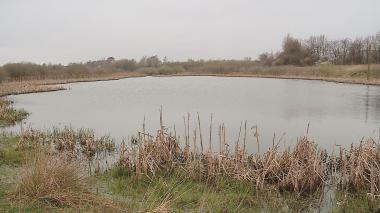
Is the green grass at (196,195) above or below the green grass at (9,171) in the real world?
below

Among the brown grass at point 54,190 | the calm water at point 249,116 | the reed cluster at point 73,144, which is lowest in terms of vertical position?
the calm water at point 249,116

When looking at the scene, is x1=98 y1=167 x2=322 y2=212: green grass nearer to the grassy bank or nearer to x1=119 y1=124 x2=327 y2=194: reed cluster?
the grassy bank

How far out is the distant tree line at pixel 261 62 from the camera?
153ft

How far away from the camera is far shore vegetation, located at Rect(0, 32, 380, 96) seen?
3916 cm

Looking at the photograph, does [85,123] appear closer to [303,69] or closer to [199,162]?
[199,162]

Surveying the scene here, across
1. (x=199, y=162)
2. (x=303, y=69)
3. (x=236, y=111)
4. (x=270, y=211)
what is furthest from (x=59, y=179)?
(x=303, y=69)

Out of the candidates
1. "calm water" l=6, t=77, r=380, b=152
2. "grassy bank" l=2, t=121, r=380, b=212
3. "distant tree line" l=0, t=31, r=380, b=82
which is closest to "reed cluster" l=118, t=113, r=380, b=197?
"grassy bank" l=2, t=121, r=380, b=212

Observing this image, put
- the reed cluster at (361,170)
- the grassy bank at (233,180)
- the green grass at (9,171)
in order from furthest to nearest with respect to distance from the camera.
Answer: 1. the reed cluster at (361,170)
2. the grassy bank at (233,180)
3. the green grass at (9,171)

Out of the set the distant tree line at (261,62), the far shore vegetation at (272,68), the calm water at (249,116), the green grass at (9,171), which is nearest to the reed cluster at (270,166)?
the green grass at (9,171)

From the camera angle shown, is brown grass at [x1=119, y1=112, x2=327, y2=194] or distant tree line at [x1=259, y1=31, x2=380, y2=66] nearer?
brown grass at [x1=119, y1=112, x2=327, y2=194]

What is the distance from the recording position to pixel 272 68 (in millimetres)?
52469

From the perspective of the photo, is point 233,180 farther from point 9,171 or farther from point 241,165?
point 9,171

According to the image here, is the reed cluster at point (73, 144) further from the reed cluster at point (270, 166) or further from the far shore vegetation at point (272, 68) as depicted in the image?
the far shore vegetation at point (272, 68)

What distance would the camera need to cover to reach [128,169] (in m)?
7.50
